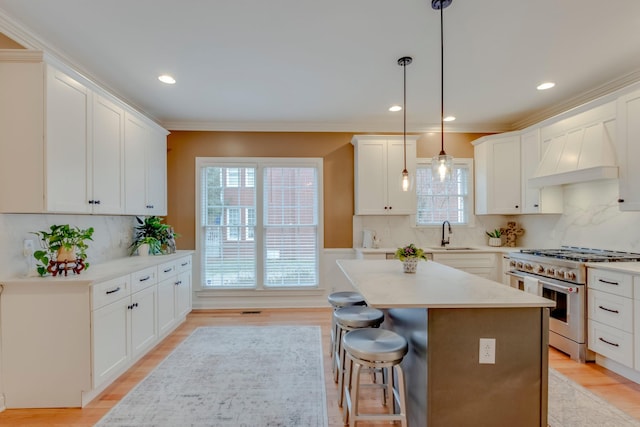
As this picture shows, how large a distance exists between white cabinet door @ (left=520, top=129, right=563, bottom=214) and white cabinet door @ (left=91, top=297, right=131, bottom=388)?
15.7 feet

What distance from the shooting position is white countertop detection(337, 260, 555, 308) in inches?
61.1

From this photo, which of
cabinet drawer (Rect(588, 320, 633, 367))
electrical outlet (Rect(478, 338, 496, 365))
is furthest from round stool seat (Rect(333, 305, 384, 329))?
cabinet drawer (Rect(588, 320, 633, 367))

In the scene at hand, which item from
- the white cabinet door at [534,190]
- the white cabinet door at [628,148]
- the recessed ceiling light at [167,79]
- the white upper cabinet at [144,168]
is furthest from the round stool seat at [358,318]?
the white cabinet door at [534,190]

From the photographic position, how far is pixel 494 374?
1.62m

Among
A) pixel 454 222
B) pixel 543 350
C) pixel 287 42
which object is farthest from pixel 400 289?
pixel 454 222

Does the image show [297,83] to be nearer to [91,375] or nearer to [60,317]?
[60,317]

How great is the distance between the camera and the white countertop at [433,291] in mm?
1551

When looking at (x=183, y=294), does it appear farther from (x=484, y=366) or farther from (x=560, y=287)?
(x=560, y=287)

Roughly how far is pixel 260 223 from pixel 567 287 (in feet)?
Result: 12.2

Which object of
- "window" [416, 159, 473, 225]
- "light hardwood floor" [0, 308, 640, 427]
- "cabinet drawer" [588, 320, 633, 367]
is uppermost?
"window" [416, 159, 473, 225]

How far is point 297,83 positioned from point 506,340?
2.90 metres

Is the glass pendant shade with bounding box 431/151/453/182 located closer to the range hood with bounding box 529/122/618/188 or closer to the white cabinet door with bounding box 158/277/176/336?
the range hood with bounding box 529/122/618/188

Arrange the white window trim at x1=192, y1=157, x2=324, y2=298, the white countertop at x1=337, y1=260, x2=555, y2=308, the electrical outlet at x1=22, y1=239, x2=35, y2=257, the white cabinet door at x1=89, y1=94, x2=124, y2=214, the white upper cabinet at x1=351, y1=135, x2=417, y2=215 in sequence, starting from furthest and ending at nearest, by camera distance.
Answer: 1. the white window trim at x1=192, y1=157, x2=324, y2=298
2. the white upper cabinet at x1=351, y1=135, x2=417, y2=215
3. the white cabinet door at x1=89, y1=94, x2=124, y2=214
4. the electrical outlet at x1=22, y1=239, x2=35, y2=257
5. the white countertop at x1=337, y1=260, x2=555, y2=308

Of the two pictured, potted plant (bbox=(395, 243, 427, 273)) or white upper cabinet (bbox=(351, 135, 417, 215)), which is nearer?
potted plant (bbox=(395, 243, 427, 273))
